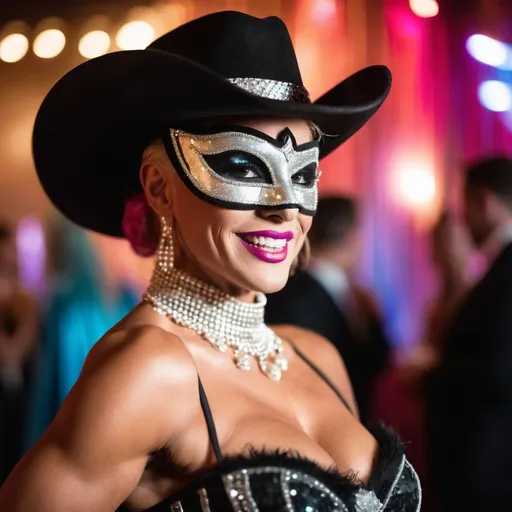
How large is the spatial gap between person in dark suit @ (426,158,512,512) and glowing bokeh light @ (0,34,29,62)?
1.32 meters

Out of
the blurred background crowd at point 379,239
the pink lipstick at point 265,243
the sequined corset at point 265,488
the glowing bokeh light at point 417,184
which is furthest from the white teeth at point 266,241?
the glowing bokeh light at point 417,184

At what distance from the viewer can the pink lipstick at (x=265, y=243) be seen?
108 centimetres

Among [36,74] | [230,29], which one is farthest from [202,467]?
[36,74]

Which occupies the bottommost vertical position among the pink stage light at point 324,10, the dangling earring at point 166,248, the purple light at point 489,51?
the dangling earring at point 166,248

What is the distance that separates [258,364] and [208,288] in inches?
5.9

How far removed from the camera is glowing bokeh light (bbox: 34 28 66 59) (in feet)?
6.16

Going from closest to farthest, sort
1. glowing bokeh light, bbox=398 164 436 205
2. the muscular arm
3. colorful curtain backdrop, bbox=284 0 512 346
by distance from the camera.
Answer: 1. the muscular arm
2. colorful curtain backdrop, bbox=284 0 512 346
3. glowing bokeh light, bbox=398 164 436 205

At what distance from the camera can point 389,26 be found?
2463 millimetres

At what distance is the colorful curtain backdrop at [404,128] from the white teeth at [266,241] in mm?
1315

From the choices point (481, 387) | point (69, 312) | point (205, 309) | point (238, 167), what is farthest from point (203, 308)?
point (69, 312)

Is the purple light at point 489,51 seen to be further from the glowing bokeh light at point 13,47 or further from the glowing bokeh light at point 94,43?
the glowing bokeh light at point 13,47

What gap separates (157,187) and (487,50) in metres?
2.13

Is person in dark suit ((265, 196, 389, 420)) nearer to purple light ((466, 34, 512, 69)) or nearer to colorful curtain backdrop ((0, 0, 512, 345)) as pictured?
colorful curtain backdrop ((0, 0, 512, 345))

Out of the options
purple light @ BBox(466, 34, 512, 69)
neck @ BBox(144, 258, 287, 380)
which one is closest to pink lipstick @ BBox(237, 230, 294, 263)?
neck @ BBox(144, 258, 287, 380)
